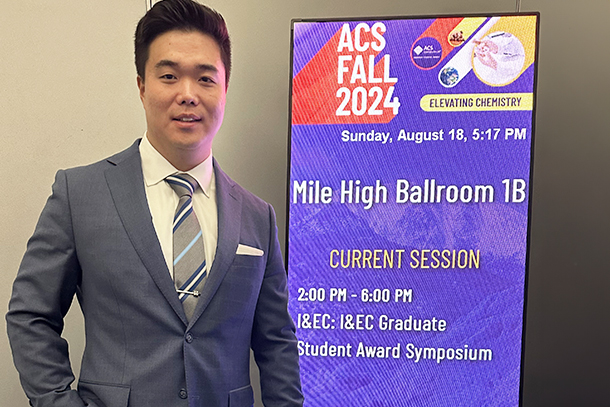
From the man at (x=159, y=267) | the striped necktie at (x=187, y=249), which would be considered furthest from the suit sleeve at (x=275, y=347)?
the striped necktie at (x=187, y=249)

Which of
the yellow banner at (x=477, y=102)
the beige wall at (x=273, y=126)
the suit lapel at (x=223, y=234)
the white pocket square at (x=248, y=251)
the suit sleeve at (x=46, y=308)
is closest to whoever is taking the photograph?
the suit sleeve at (x=46, y=308)

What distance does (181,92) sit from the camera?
63.5 inches

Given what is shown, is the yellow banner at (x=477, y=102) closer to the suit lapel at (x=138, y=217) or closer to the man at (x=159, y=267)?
the man at (x=159, y=267)

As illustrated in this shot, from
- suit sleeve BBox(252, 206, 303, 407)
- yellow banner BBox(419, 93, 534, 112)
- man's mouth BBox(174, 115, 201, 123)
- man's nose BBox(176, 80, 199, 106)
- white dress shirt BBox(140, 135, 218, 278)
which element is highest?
yellow banner BBox(419, 93, 534, 112)

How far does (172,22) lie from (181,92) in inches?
8.0

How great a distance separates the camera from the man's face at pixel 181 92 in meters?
1.61

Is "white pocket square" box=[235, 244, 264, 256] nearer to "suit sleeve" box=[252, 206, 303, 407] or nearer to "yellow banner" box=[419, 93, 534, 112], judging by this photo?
"suit sleeve" box=[252, 206, 303, 407]

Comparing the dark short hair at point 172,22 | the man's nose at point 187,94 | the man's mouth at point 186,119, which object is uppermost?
the dark short hair at point 172,22

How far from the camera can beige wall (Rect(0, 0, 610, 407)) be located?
2.59 metres

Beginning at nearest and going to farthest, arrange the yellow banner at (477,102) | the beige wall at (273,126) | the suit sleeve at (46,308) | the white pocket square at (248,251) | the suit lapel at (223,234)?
the suit sleeve at (46,308) < the suit lapel at (223,234) < the white pocket square at (248,251) < the yellow banner at (477,102) < the beige wall at (273,126)

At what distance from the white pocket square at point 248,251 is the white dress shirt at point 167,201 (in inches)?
2.8

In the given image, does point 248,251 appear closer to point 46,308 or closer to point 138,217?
point 138,217

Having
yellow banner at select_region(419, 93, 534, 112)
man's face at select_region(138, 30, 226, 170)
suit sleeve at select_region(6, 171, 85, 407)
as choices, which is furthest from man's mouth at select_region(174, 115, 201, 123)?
yellow banner at select_region(419, 93, 534, 112)

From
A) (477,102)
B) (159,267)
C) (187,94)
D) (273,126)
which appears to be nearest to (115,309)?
(159,267)
